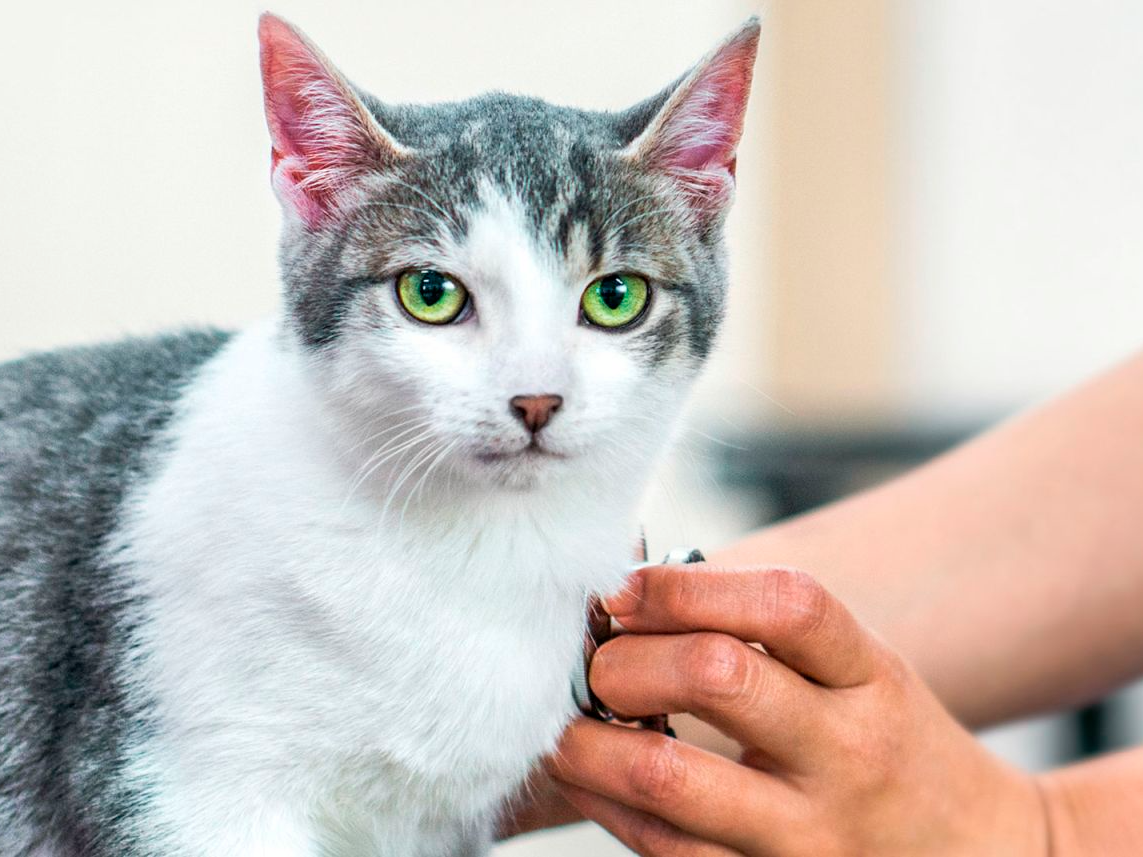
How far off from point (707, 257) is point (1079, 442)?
53cm

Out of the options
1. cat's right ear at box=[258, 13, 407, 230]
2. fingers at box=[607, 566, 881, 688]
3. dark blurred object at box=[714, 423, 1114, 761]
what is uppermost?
cat's right ear at box=[258, 13, 407, 230]

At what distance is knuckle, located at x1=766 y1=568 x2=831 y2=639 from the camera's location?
71cm

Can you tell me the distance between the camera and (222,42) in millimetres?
1160

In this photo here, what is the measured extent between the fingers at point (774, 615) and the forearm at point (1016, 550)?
29cm

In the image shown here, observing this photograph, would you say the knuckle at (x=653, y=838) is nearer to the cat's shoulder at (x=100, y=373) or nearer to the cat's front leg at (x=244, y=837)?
the cat's front leg at (x=244, y=837)

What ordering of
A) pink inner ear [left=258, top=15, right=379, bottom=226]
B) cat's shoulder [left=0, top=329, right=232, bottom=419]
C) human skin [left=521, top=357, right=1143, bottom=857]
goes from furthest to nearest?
cat's shoulder [left=0, top=329, right=232, bottom=419] → human skin [left=521, top=357, right=1143, bottom=857] → pink inner ear [left=258, top=15, right=379, bottom=226]

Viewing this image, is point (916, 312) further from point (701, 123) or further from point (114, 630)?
point (114, 630)

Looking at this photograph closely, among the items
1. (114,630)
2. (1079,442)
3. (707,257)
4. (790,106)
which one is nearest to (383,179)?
(707,257)

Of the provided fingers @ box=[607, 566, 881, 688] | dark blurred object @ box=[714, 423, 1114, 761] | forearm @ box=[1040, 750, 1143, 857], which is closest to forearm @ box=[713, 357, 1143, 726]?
forearm @ box=[1040, 750, 1143, 857]

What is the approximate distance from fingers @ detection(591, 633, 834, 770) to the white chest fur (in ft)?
0.13

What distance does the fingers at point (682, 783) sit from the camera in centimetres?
73

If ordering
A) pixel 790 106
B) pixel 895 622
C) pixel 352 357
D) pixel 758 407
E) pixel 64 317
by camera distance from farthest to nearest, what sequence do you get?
pixel 758 407 → pixel 790 106 → pixel 64 317 → pixel 895 622 → pixel 352 357

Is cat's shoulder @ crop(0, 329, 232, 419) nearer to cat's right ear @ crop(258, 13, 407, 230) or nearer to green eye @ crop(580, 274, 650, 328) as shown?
cat's right ear @ crop(258, 13, 407, 230)

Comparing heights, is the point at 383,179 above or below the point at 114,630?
above
